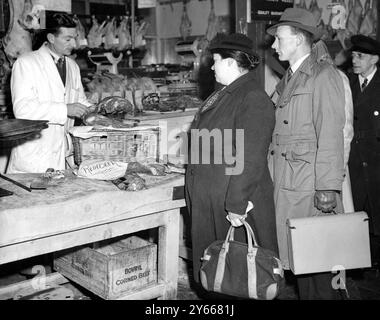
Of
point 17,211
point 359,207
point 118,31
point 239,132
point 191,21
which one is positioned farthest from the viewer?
point 191,21

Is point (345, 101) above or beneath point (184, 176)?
above

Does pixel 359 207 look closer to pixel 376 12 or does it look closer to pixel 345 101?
pixel 345 101

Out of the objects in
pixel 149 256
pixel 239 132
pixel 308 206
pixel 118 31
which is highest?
pixel 118 31

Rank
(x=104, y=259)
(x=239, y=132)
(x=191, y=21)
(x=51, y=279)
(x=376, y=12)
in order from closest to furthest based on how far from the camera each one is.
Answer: (x=239, y=132)
(x=104, y=259)
(x=51, y=279)
(x=376, y=12)
(x=191, y=21)

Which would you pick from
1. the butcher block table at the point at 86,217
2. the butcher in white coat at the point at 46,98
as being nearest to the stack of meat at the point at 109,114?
the butcher in white coat at the point at 46,98

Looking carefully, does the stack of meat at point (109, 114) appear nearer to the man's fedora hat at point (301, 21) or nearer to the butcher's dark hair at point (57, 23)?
the butcher's dark hair at point (57, 23)

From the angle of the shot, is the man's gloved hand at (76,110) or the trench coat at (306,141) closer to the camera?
the trench coat at (306,141)

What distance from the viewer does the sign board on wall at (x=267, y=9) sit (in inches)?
182

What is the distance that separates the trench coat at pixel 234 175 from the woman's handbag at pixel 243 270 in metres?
0.20

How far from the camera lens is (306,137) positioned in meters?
3.21

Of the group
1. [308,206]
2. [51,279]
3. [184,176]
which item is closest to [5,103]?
[51,279]

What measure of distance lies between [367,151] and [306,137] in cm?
197

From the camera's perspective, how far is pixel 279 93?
11.6 ft

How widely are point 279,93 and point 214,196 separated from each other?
101 centimetres
